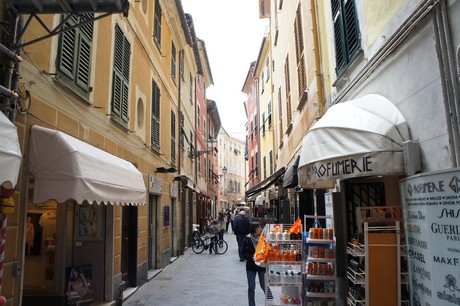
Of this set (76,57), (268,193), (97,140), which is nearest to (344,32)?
(76,57)

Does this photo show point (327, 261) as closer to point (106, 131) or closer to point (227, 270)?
point (106, 131)

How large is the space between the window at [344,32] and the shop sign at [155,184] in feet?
19.4

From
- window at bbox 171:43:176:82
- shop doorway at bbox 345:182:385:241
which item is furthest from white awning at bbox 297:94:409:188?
window at bbox 171:43:176:82

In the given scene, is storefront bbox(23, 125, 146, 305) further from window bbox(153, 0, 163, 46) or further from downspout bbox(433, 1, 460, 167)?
window bbox(153, 0, 163, 46)

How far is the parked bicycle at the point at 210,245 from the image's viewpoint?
681 inches

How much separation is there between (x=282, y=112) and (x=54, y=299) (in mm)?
11363

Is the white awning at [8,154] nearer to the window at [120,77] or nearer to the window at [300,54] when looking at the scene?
the window at [120,77]

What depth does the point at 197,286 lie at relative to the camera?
9.95 m

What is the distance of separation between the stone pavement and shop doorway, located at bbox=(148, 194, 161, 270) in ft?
1.57

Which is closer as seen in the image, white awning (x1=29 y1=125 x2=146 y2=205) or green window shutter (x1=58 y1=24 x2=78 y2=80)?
white awning (x1=29 y1=125 x2=146 y2=205)

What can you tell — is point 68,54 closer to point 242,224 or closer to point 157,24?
point 157,24

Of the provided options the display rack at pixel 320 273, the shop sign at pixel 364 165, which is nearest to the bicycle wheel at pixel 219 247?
the display rack at pixel 320 273

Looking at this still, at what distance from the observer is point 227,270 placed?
12430 mm

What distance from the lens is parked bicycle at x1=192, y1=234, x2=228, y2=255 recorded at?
56.7 ft
